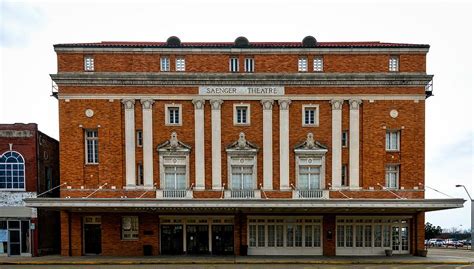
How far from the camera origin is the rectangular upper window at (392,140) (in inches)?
1171

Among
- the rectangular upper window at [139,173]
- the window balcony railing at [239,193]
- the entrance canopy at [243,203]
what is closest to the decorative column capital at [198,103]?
the rectangular upper window at [139,173]

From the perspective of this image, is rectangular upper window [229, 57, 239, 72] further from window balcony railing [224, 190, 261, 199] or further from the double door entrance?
the double door entrance

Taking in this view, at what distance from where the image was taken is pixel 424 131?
1168 inches

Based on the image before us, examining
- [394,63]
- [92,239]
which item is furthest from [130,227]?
[394,63]

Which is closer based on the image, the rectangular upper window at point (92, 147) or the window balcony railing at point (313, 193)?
the window balcony railing at point (313, 193)

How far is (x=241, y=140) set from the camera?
95.9ft

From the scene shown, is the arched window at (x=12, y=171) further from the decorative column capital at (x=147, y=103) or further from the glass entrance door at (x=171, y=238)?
the glass entrance door at (x=171, y=238)

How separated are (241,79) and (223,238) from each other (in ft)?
38.0

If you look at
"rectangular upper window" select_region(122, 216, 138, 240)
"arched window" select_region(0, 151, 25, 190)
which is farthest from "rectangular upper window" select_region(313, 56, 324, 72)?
"arched window" select_region(0, 151, 25, 190)

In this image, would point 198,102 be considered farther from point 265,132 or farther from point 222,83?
point 265,132

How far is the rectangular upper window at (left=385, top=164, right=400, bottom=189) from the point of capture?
29703 millimetres

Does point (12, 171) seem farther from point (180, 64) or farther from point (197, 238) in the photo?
point (180, 64)

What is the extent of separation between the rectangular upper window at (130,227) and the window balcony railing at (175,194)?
258 centimetres

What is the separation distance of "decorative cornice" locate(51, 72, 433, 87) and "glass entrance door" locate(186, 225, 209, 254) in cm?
1045
